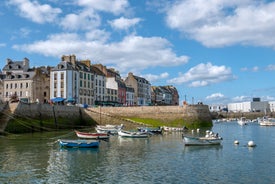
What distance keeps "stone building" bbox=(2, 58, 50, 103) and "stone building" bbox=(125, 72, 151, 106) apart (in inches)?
1645

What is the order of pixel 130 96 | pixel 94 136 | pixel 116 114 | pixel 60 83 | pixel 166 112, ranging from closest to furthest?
pixel 94 136
pixel 166 112
pixel 116 114
pixel 60 83
pixel 130 96

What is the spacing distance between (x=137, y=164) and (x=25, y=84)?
71.7 m

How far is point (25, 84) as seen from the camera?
319ft

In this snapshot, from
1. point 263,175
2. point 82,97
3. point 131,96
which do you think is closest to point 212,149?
point 263,175

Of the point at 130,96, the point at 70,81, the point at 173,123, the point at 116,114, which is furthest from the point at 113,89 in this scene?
the point at 173,123

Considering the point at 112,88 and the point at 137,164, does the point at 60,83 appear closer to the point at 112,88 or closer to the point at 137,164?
the point at 112,88

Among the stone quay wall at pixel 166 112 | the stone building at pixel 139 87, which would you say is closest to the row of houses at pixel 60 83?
the stone quay wall at pixel 166 112

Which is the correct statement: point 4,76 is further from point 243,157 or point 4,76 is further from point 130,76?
point 243,157

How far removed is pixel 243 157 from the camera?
3734cm

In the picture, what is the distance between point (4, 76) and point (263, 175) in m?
87.8

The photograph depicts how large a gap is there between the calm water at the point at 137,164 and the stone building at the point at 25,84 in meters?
53.7

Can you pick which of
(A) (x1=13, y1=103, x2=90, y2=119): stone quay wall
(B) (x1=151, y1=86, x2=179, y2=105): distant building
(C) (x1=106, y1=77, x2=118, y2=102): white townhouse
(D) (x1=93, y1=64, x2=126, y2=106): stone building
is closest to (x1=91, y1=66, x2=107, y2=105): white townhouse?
(D) (x1=93, y1=64, x2=126, y2=106): stone building

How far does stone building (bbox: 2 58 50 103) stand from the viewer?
319ft

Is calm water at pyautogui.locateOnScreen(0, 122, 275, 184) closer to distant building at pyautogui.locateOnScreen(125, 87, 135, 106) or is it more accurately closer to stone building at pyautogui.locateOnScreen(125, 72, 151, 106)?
distant building at pyautogui.locateOnScreen(125, 87, 135, 106)
